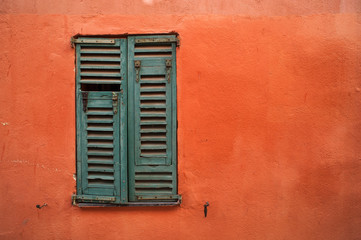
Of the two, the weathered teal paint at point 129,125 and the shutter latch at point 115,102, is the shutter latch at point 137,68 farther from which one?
the shutter latch at point 115,102

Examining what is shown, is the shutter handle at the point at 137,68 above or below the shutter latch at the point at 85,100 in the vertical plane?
above

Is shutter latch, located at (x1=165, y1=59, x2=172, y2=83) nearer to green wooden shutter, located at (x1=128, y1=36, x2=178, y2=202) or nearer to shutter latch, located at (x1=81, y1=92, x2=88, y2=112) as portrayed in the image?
green wooden shutter, located at (x1=128, y1=36, x2=178, y2=202)

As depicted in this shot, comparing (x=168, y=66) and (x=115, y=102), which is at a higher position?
(x=168, y=66)

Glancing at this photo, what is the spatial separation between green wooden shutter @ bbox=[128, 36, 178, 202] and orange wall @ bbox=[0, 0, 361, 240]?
107mm

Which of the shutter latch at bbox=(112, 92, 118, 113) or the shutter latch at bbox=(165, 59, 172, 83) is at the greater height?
the shutter latch at bbox=(165, 59, 172, 83)

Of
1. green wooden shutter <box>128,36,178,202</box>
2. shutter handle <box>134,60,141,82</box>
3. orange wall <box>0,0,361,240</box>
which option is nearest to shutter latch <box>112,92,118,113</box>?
green wooden shutter <box>128,36,178,202</box>

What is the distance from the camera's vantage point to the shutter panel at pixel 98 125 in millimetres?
2295

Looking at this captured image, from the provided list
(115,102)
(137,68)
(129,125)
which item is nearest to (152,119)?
(129,125)

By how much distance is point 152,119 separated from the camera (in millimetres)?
2312

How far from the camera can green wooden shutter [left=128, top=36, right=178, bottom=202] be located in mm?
2285

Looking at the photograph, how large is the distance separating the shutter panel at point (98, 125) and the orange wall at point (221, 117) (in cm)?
12

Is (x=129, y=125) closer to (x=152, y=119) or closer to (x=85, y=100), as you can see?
(x=152, y=119)

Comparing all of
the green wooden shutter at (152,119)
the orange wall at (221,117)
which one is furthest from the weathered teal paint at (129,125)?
the orange wall at (221,117)

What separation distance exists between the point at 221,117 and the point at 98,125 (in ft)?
4.11
